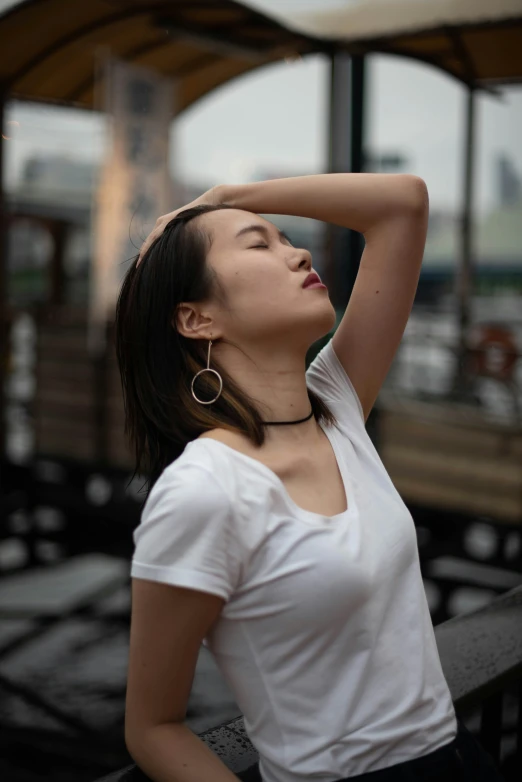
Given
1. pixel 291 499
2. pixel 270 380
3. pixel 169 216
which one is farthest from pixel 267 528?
pixel 169 216

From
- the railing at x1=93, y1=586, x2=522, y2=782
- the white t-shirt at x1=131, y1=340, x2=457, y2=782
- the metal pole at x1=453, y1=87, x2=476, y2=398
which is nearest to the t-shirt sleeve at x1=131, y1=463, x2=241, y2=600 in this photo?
the white t-shirt at x1=131, y1=340, x2=457, y2=782

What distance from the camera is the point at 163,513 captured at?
34.5 inches

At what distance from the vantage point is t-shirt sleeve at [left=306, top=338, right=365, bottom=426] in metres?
1.25

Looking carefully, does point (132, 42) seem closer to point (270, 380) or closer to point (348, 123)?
point (348, 123)

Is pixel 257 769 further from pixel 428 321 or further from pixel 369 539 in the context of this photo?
pixel 428 321

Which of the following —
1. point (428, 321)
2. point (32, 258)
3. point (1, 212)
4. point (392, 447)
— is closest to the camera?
point (392, 447)

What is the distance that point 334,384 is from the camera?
4.20ft

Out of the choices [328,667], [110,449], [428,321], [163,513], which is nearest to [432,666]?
[328,667]

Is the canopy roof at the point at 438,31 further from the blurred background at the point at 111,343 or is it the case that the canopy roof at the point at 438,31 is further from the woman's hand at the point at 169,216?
the woman's hand at the point at 169,216

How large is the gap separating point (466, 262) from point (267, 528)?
6275 millimetres

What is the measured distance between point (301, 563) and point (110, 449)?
544 cm

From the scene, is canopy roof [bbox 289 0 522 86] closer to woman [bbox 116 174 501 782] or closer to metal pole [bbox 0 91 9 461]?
metal pole [bbox 0 91 9 461]

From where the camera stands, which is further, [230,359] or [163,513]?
[230,359]

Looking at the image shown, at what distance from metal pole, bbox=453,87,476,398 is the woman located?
5516 mm
